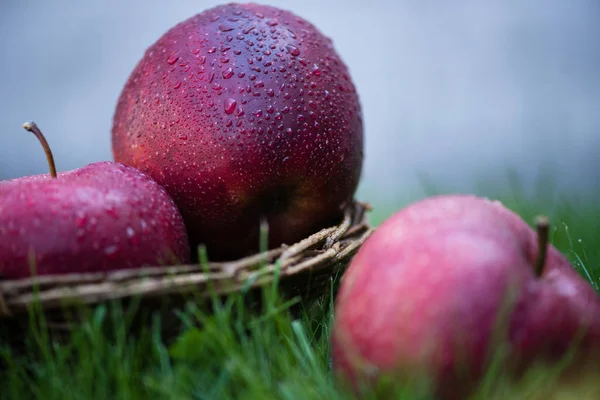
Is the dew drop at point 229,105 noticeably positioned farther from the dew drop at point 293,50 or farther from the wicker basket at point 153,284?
the wicker basket at point 153,284

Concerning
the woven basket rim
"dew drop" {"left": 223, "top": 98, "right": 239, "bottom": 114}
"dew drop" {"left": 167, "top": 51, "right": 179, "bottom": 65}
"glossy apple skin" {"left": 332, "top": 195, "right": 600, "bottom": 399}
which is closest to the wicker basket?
the woven basket rim

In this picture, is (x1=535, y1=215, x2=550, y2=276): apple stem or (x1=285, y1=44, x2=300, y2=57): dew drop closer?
(x1=535, y1=215, x2=550, y2=276): apple stem

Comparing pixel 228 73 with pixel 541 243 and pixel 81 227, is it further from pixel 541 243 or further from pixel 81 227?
pixel 541 243

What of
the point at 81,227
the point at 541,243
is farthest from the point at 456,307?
the point at 81,227

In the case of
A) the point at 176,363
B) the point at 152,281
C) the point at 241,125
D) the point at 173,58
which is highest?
the point at 173,58

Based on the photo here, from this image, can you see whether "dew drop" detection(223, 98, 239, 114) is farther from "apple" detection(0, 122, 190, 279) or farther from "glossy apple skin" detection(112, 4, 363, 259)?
"apple" detection(0, 122, 190, 279)

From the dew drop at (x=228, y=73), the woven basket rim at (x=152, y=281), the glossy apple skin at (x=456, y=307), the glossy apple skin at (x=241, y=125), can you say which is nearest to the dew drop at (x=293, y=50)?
the glossy apple skin at (x=241, y=125)
